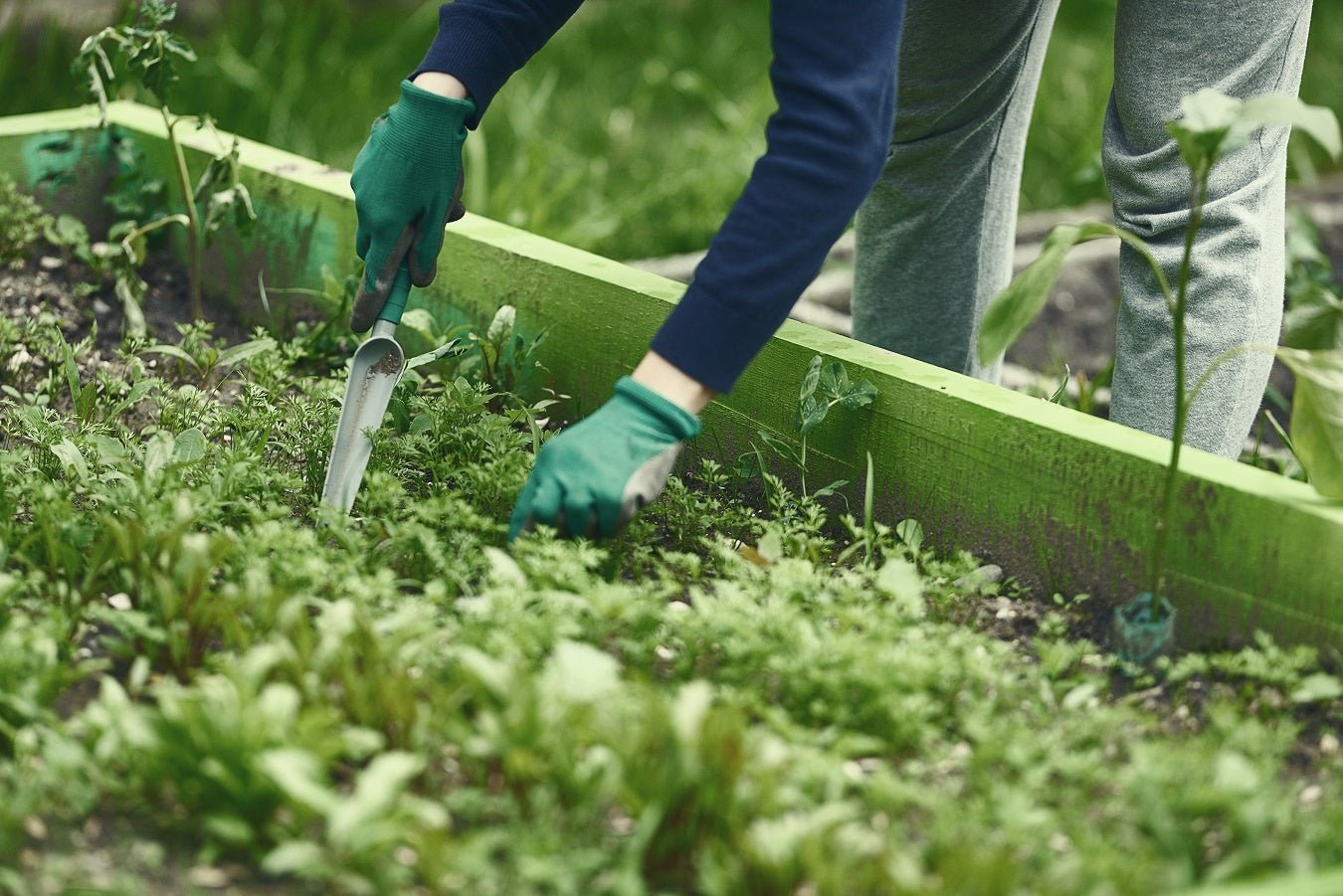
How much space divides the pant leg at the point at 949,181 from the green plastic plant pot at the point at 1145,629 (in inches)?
30.2

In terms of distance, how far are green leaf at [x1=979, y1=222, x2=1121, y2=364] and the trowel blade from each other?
78cm

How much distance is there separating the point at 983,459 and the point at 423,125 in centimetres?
86

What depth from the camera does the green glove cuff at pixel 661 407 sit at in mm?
1536

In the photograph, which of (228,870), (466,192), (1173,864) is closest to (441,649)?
(228,870)

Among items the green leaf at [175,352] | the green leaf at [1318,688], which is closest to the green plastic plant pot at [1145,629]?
the green leaf at [1318,688]

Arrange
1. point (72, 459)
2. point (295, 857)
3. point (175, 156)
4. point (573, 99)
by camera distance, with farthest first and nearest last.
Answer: point (573, 99) < point (175, 156) < point (72, 459) < point (295, 857)

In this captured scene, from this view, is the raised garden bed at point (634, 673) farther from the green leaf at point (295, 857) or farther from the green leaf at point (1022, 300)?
the green leaf at point (1022, 300)

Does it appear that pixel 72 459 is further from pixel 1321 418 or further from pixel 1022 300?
pixel 1321 418

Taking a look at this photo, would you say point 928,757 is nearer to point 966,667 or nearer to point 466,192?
point 966,667

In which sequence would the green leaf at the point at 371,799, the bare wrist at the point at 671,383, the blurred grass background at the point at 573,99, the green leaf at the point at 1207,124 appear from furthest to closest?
the blurred grass background at the point at 573,99 < the bare wrist at the point at 671,383 < the green leaf at the point at 1207,124 < the green leaf at the point at 371,799

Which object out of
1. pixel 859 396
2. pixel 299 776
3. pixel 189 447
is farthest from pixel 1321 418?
pixel 189 447

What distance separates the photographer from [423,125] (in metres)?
1.90

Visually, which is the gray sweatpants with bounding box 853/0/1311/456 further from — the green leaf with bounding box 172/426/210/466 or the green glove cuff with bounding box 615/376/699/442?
the green leaf with bounding box 172/426/210/466

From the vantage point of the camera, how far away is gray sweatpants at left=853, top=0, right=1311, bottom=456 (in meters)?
1.76
